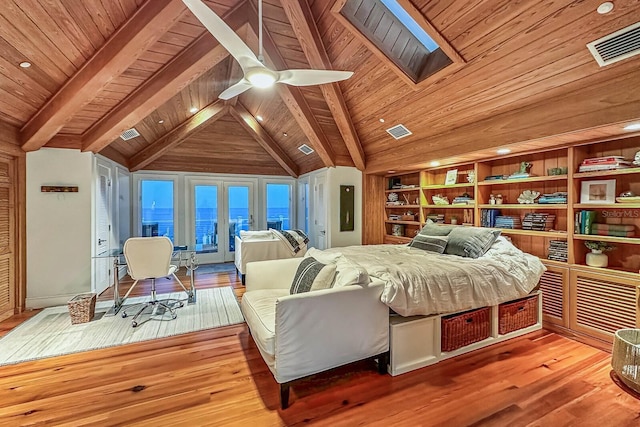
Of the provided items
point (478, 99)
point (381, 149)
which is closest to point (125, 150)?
point (381, 149)

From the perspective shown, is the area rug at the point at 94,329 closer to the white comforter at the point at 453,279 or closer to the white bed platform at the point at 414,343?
the white comforter at the point at 453,279

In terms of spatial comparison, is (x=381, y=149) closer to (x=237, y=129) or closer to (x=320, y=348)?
(x=237, y=129)

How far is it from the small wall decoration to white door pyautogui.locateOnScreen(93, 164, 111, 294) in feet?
12.8

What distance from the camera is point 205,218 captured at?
691 centimetres

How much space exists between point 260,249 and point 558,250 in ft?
13.4

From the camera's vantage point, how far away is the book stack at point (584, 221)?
2.92 m

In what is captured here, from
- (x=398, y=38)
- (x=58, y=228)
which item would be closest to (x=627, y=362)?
(x=398, y=38)

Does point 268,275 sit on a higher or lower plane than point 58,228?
lower

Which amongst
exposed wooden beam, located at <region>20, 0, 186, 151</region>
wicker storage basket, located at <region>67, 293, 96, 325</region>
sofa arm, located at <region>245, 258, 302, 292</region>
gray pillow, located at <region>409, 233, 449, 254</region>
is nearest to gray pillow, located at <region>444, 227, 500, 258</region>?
gray pillow, located at <region>409, 233, 449, 254</region>

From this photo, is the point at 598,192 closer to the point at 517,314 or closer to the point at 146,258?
the point at 517,314

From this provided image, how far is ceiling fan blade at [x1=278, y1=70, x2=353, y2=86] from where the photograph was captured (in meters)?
2.21

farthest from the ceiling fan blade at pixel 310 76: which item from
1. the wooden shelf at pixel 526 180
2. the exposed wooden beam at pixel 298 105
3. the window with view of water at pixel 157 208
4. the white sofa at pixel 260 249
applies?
the window with view of water at pixel 157 208

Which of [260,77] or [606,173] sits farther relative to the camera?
[606,173]

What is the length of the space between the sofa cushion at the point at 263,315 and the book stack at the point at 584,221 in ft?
10.2
